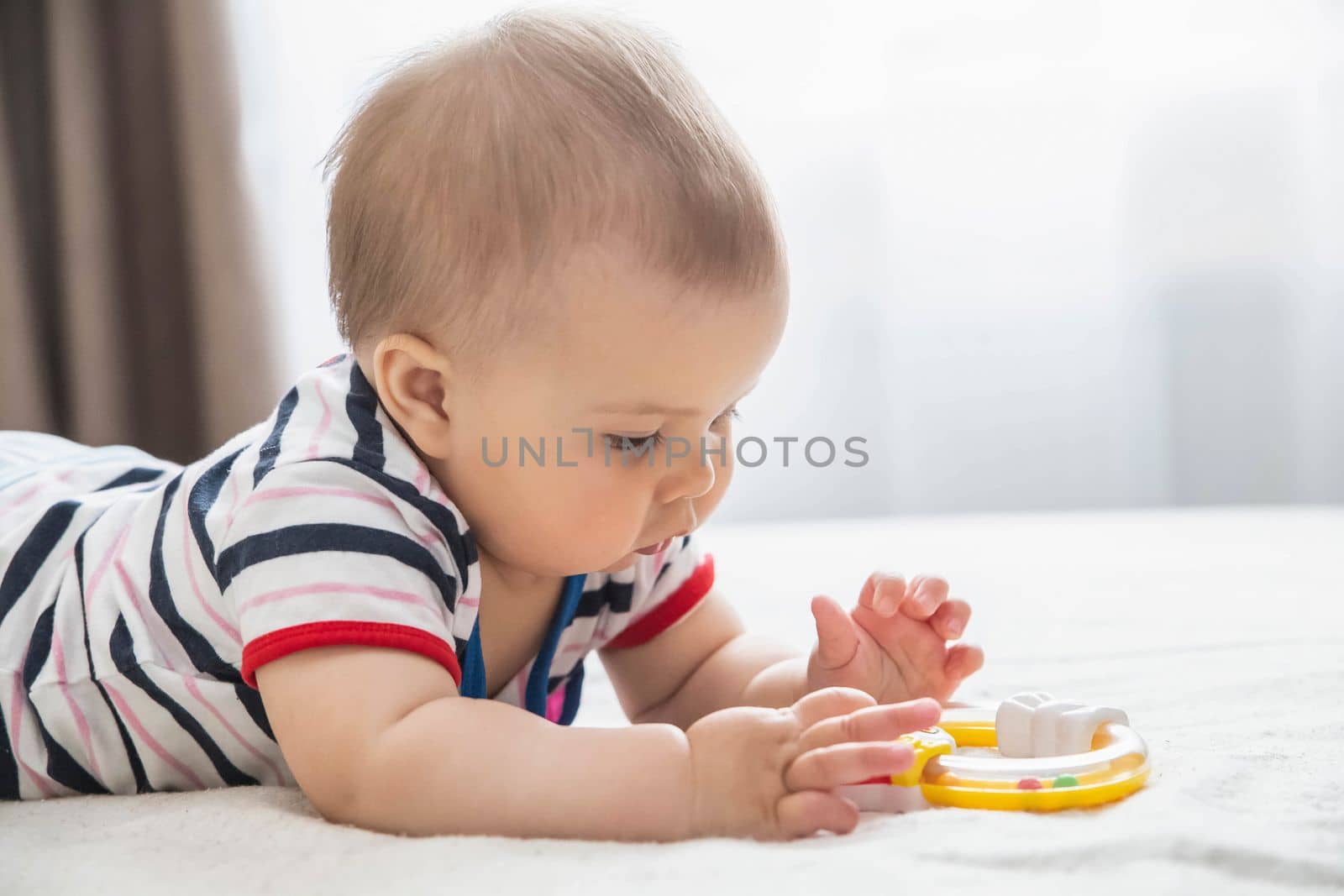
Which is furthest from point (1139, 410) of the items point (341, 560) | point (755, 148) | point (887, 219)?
point (341, 560)

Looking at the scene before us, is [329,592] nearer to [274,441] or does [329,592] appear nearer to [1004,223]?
[274,441]

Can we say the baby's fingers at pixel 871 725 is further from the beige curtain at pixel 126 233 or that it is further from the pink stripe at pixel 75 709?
the beige curtain at pixel 126 233

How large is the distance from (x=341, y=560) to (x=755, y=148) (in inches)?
60.9

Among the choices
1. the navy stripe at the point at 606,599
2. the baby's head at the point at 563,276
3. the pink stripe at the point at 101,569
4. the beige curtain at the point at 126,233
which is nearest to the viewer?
the baby's head at the point at 563,276

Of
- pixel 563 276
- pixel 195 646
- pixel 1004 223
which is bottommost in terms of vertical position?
pixel 195 646

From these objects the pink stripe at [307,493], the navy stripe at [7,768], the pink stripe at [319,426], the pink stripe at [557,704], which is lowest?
the pink stripe at [557,704]

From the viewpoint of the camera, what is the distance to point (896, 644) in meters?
0.91

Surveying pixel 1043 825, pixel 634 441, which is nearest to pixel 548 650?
pixel 634 441

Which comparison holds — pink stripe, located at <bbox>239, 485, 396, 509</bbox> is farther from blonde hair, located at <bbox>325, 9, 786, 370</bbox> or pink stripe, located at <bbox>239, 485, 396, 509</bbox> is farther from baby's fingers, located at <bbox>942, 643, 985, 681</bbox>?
baby's fingers, located at <bbox>942, 643, 985, 681</bbox>

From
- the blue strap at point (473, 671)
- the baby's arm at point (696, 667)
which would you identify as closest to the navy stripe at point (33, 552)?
the blue strap at point (473, 671)

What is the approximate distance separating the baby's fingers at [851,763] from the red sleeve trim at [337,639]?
0.75 feet

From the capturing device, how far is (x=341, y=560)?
0.73 metres

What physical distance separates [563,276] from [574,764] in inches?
11.5

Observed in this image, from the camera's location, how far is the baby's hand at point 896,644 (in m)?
0.89
